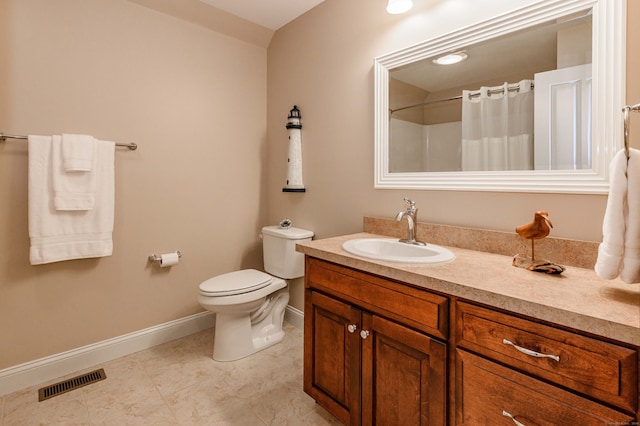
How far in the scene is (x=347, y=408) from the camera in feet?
4.48

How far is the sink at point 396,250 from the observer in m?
1.25

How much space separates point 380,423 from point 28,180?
213 centimetres

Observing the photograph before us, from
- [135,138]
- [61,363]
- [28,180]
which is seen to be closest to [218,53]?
[135,138]

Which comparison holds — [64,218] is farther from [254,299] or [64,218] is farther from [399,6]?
[399,6]

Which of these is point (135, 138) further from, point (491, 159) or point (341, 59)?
point (491, 159)

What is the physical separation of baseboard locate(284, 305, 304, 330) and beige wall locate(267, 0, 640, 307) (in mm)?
68

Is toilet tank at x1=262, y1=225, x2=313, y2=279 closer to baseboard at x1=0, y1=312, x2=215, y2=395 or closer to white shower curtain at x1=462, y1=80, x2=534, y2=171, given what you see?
baseboard at x1=0, y1=312, x2=215, y2=395

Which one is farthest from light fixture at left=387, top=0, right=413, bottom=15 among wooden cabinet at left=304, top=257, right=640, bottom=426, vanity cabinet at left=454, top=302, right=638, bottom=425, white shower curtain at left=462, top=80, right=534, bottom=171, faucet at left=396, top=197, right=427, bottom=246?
vanity cabinet at left=454, top=302, right=638, bottom=425

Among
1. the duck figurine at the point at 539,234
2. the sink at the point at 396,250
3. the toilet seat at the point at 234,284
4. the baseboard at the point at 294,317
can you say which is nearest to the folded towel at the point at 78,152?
the toilet seat at the point at 234,284

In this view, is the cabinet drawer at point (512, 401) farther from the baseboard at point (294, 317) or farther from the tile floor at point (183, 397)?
the baseboard at point (294, 317)

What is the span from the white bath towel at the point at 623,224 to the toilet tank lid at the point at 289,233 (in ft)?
5.37

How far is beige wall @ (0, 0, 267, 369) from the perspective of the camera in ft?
5.77

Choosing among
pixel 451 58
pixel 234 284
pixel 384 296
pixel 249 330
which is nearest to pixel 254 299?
pixel 234 284

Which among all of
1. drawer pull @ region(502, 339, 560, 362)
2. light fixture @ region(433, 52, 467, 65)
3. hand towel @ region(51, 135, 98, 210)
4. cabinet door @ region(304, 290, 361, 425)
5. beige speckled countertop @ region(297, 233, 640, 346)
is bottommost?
cabinet door @ region(304, 290, 361, 425)
